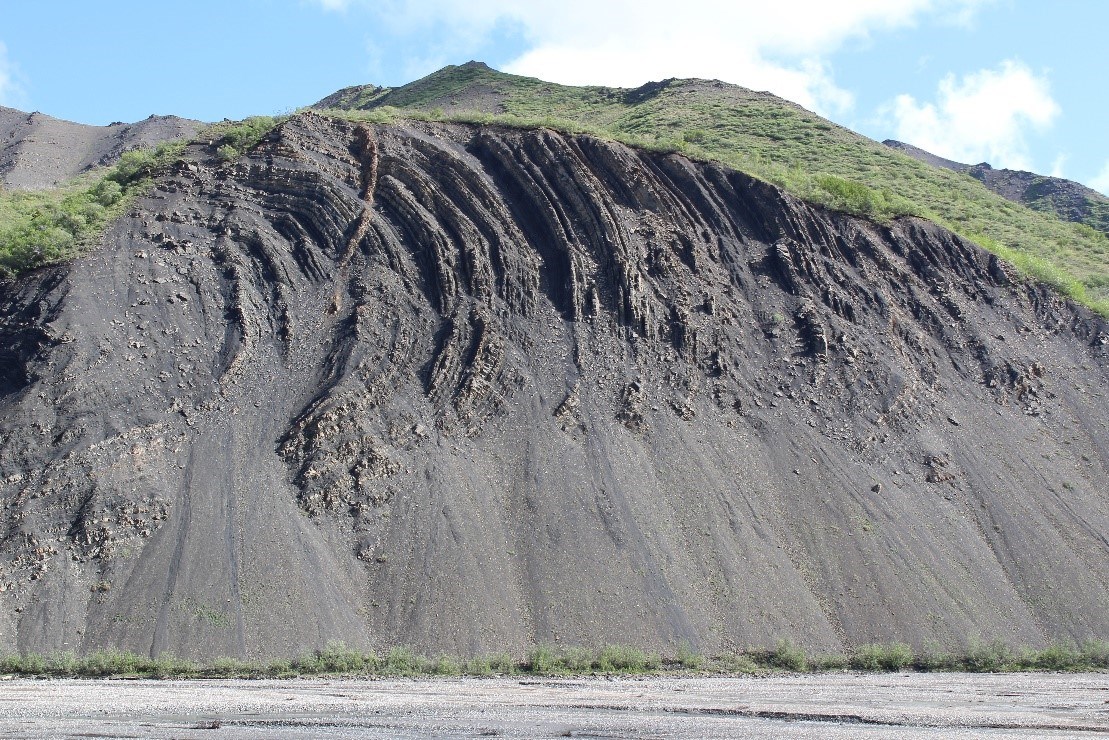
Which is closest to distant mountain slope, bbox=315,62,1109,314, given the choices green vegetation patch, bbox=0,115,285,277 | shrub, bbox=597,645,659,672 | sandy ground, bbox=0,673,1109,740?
green vegetation patch, bbox=0,115,285,277

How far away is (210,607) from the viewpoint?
27078mm

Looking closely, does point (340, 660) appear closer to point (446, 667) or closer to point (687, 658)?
point (446, 667)

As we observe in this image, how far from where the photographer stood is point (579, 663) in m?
26.4

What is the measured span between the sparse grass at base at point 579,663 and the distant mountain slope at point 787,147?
67.8 ft

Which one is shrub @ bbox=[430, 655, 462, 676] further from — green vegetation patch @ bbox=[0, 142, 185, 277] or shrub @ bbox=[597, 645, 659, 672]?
green vegetation patch @ bbox=[0, 142, 185, 277]

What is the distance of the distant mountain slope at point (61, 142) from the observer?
76312 millimetres

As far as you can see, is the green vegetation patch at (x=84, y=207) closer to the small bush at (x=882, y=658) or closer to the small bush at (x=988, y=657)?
the small bush at (x=882, y=658)

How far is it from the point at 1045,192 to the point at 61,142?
3269 inches

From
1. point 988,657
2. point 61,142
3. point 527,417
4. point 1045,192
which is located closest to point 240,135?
point 527,417

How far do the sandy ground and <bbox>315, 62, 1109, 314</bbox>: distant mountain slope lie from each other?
26642 millimetres

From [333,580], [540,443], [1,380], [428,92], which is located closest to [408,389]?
[540,443]

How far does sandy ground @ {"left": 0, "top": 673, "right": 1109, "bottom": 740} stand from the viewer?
58.9ft

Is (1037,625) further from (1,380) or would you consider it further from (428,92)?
(428,92)

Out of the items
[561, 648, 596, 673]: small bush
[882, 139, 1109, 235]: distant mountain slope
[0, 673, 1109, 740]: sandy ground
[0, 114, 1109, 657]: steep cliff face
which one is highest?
[882, 139, 1109, 235]: distant mountain slope
